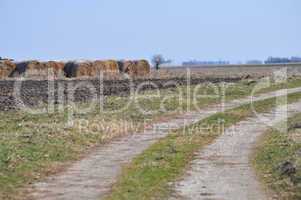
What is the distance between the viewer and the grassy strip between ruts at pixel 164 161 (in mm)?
11836

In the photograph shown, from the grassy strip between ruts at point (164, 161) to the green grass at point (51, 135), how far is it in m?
1.61

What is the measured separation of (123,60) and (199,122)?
151 ft

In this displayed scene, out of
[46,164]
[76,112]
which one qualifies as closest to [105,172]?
[46,164]

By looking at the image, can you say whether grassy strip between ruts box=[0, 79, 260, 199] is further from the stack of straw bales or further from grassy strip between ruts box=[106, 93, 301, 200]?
the stack of straw bales

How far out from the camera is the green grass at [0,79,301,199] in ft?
44.2

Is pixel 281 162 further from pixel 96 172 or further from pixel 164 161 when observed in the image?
pixel 96 172

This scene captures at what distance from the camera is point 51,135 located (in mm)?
18141

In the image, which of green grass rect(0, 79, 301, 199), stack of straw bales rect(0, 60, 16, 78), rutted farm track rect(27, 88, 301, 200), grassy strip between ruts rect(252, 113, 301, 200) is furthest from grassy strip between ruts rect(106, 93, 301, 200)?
stack of straw bales rect(0, 60, 16, 78)

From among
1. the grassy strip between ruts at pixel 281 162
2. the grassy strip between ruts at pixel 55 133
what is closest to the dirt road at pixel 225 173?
the grassy strip between ruts at pixel 281 162

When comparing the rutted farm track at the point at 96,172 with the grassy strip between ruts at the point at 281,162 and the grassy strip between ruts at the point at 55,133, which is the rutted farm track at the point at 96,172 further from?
the grassy strip between ruts at the point at 281,162

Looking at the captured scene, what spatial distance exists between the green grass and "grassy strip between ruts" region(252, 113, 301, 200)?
13.4ft

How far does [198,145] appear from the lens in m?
17.6

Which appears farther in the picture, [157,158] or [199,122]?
[199,122]

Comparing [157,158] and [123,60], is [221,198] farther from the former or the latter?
[123,60]
